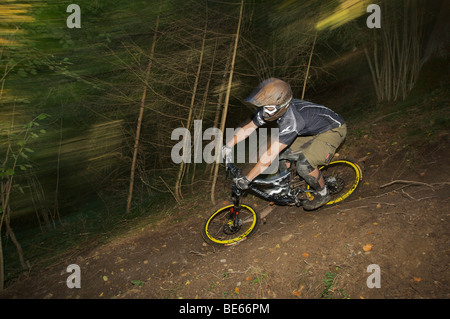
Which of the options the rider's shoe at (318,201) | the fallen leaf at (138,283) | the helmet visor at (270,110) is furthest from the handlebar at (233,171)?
the fallen leaf at (138,283)

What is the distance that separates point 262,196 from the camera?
4.72 m

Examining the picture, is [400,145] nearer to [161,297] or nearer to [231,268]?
[231,268]

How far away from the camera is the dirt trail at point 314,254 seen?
3010 millimetres

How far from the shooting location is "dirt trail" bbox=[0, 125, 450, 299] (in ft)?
9.87

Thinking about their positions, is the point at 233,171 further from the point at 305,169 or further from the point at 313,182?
the point at 313,182

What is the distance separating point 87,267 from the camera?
17.3 ft

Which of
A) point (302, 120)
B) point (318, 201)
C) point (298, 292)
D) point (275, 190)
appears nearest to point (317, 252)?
point (298, 292)

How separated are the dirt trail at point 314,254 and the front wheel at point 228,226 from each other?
204 mm

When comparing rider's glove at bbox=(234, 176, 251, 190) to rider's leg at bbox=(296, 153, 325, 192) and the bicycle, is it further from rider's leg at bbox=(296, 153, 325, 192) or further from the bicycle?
rider's leg at bbox=(296, 153, 325, 192)

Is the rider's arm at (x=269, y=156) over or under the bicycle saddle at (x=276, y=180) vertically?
over

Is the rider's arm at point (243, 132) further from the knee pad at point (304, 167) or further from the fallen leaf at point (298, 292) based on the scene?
the fallen leaf at point (298, 292)

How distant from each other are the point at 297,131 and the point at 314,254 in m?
1.84

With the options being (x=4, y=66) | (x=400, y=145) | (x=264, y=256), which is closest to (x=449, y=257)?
(x=264, y=256)

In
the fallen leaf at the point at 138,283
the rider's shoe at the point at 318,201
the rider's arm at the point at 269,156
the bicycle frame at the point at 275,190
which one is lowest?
the fallen leaf at the point at 138,283
